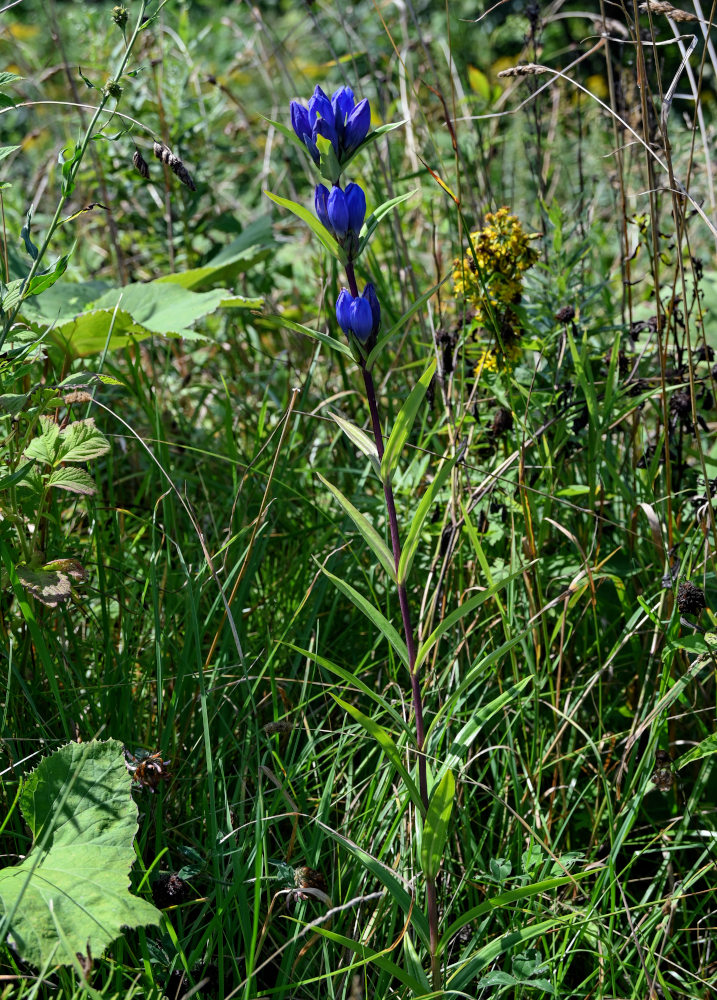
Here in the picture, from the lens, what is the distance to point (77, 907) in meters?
1.04

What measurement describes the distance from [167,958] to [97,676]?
1.69ft

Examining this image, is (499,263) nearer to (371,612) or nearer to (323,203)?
(323,203)

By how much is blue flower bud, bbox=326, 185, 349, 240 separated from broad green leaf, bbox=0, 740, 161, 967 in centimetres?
68

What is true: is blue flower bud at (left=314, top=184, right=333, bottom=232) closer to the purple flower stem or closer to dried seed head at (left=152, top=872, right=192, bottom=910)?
the purple flower stem

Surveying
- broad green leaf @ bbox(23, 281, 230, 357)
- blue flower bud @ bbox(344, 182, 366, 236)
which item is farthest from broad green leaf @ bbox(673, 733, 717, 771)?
broad green leaf @ bbox(23, 281, 230, 357)

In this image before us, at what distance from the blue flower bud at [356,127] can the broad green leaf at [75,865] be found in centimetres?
78

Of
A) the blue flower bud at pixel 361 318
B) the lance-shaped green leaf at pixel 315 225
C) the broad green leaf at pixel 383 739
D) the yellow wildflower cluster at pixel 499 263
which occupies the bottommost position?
the broad green leaf at pixel 383 739

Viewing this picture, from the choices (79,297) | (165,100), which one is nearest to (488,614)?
(79,297)

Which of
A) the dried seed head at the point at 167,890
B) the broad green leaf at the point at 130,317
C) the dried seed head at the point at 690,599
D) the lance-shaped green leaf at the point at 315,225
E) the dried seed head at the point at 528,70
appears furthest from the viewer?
the broad green leaf at the point at 130,317

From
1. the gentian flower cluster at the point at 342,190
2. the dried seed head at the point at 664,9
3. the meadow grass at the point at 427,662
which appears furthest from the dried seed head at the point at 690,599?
the dried seed head at the point at 664,9

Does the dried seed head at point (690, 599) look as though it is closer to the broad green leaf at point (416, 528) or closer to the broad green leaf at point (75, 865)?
the broad green leaf at point (416, 528)

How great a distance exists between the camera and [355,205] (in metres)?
0.96

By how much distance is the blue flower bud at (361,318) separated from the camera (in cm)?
95

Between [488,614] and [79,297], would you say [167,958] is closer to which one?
[488,614]
